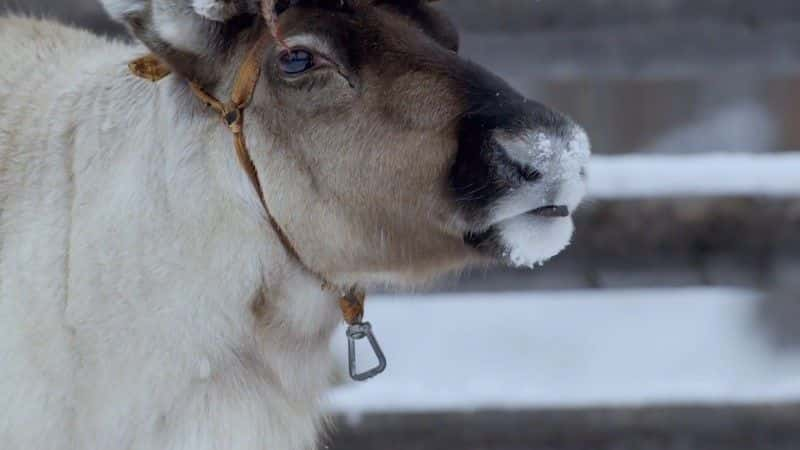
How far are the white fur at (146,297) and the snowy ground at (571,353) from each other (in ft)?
6.13

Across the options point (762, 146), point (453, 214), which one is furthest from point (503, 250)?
point (762, 146)

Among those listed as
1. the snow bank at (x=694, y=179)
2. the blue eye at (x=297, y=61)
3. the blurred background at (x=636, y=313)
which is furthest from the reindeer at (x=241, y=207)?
the snow bank at (x=694, y=179)

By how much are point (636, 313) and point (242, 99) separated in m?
2.64

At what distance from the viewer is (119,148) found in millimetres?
2867

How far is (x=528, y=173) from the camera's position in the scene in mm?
2461

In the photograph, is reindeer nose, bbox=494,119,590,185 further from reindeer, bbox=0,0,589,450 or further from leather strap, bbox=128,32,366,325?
leather strap, bbox=128,32,366,325

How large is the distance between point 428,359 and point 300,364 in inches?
76.5

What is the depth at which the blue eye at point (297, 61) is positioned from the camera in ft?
8.51

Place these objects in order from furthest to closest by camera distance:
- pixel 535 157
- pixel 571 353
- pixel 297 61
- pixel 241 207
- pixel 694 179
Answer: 1. pixel 571 353
2. pixel 694 179
3. pixel 241 207
4. pixel 297 61
5. pixel 535 157

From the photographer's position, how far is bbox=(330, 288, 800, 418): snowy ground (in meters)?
4.77

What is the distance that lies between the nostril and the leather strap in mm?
535

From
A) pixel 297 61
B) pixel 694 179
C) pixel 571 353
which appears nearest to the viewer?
pixel 297 61

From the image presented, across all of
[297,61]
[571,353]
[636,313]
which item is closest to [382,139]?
[297,61]

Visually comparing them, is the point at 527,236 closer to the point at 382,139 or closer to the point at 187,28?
the point at 382,139
